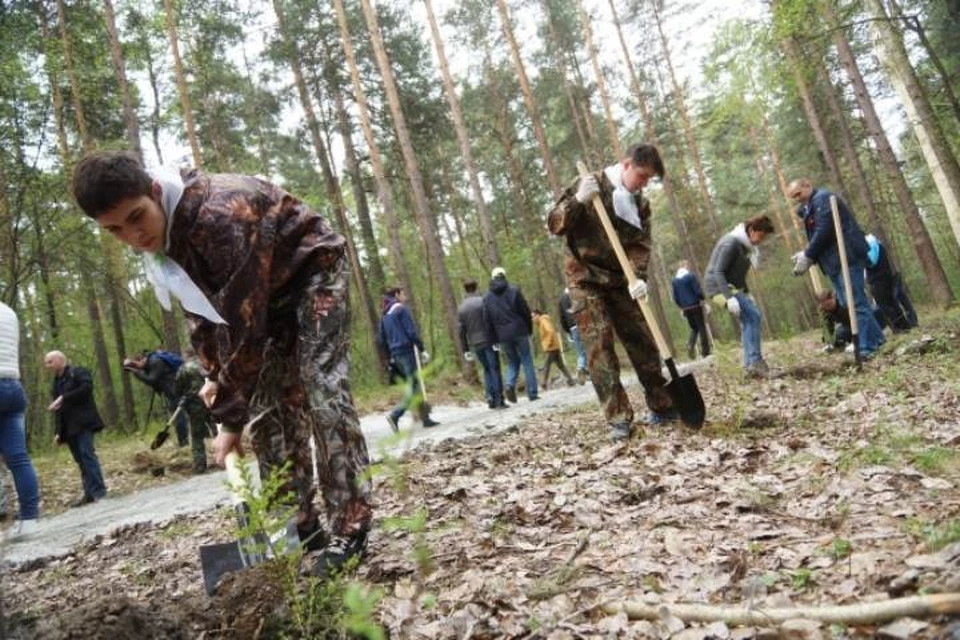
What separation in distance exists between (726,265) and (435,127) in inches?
656

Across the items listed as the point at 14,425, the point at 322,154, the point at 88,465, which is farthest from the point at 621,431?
the point at 322,154

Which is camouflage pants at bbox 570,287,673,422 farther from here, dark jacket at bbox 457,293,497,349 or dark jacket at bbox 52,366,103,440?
dark jacket at bbox 52,366,103,440

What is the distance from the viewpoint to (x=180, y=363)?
11047 millimetres

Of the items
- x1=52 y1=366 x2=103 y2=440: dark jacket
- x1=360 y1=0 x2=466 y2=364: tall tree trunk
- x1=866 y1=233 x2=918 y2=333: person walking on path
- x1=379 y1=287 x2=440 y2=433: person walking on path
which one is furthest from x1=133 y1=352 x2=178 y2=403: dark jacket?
x1=866 y1=233 x2=918 y2=333: person walking on path

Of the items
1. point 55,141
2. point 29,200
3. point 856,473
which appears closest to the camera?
point 856,473

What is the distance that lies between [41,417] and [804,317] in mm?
34108

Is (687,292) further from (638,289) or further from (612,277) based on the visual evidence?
Answer: (638,289)

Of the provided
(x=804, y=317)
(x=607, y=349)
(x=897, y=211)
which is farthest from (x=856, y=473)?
(x=804, y=317)

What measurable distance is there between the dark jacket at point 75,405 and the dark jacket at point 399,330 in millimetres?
4074

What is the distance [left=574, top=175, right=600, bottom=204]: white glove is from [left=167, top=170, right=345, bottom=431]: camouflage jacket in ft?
8.25

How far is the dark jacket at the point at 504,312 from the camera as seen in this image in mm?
11375

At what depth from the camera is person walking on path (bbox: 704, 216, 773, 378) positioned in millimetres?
7500

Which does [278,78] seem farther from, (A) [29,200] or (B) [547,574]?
(B) [547,574]

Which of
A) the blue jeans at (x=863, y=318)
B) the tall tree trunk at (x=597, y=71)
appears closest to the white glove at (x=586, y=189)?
the blue jeans at (x=863, y=318)
